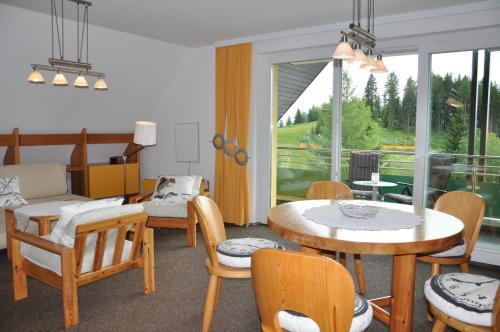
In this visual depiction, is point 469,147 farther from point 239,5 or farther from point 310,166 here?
point 239,5

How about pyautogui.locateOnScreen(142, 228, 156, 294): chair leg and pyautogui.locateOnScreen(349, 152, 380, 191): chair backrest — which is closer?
pyautogui.locateOnScreen(142, 228, 156, 294): chair leg

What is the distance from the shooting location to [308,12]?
420cm

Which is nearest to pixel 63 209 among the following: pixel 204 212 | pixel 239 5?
pixel 204 212


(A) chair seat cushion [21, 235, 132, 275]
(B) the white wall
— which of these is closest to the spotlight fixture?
(A) chair seat cushion [21, 235, 132, 275]

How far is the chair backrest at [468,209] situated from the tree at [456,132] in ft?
4.57

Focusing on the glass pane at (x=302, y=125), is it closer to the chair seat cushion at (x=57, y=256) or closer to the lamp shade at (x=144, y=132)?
the lamp shade at (x=144, y=132)

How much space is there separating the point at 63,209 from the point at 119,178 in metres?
3.59

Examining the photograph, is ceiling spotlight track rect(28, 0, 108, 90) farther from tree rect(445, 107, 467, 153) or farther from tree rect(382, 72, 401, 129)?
tree rect(445, 107, 467, 153)

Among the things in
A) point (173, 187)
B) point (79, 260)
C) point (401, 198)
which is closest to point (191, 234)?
point (173, 187)

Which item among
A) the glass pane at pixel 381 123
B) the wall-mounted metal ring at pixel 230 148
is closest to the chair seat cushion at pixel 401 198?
the glass pane at pixel 381 123

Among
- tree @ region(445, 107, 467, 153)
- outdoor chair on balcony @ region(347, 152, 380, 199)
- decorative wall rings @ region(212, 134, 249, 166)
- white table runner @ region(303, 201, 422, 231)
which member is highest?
tree @ region(445, 107, 467, 153)

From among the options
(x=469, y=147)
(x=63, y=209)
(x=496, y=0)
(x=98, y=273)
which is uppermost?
(x=496, y=0)

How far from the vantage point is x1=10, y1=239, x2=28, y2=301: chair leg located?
3.02 metres

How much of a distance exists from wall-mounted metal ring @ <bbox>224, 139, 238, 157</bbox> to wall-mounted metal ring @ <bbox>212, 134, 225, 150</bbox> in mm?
60
